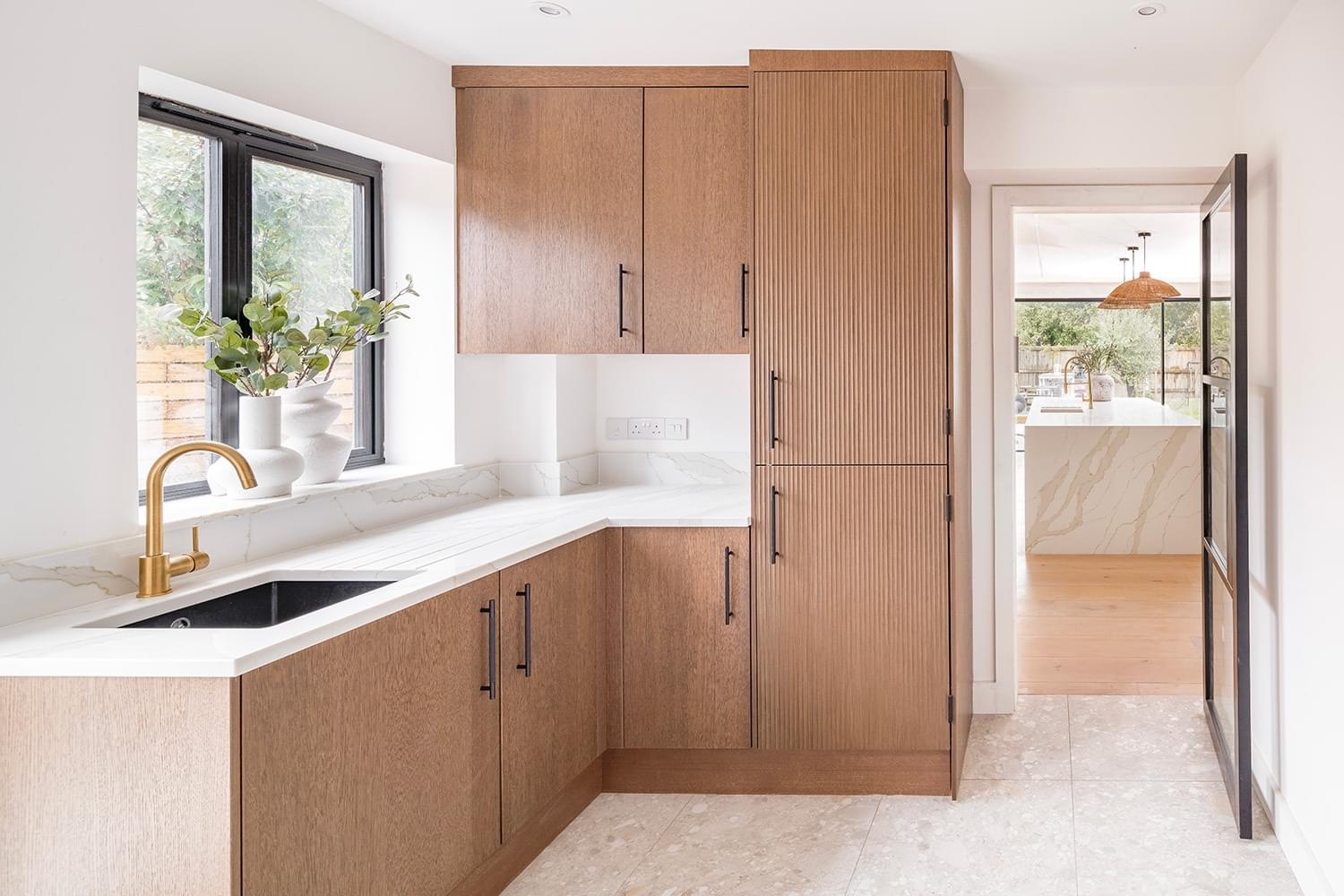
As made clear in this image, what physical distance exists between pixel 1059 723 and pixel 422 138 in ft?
9.60

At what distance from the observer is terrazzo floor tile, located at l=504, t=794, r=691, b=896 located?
2342mm

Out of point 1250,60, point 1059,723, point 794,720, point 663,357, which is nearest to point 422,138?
point 663,357

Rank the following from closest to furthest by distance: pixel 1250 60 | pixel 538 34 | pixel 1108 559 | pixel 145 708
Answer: pixel 145 708 → pixel 538 34 → pixel 1250 60 → pixel 1108 559

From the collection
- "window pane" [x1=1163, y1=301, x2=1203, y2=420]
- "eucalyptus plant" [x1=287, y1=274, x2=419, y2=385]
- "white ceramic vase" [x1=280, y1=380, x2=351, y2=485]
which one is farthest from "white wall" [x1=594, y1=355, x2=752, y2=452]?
"window pane" [x1=1163, y1=301, x2=1203, y2=420]

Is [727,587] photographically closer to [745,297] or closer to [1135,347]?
[745,297]

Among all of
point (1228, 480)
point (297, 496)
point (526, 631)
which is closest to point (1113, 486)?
point (1228, 480)

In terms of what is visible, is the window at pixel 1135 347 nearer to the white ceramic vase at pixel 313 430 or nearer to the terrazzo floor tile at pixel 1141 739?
the terrazzo floor tile at pixel 1141 739

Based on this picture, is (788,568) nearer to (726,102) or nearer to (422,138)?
(726,102)

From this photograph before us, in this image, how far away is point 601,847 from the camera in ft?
8.39

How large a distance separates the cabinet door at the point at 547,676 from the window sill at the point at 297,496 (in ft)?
1.91

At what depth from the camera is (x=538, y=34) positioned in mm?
2701

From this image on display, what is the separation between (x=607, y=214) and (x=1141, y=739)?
2.51 m

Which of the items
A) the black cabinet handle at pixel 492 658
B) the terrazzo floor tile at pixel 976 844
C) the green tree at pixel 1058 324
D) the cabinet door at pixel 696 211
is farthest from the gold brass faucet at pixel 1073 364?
the black cabinet handle at pixel 492 658

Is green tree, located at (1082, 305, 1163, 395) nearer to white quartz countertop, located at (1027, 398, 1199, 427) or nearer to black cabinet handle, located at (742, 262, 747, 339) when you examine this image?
white quartz countertop, located at (1027, 398, 1199, 427)
